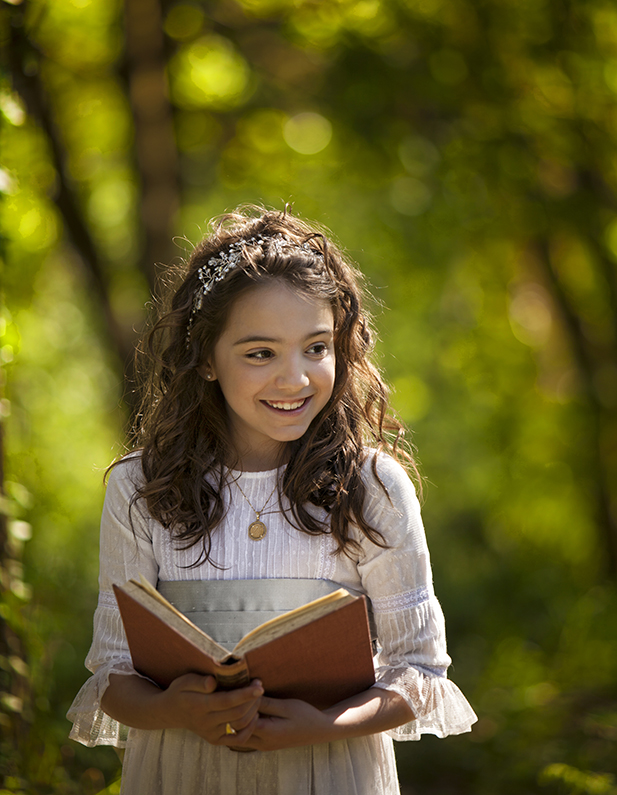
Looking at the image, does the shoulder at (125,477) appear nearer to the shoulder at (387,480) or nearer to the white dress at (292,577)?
the white dress at (292,577)

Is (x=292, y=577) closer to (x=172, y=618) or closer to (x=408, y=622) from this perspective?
(x=408, y=622)

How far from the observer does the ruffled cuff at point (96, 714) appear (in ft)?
5.50

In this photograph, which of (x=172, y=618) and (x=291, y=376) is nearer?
(x=172, y=618)

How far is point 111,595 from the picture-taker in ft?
5.70

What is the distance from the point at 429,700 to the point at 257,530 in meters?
0.50

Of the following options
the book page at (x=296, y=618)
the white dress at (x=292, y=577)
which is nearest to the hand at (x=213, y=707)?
the book page at (x=296, y=618)

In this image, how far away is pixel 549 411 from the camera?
5945mm

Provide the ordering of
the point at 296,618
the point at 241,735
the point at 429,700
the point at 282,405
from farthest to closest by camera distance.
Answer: the point at 282,405 → the point at 429,700 → the point at 241,735 → the point at 296,618

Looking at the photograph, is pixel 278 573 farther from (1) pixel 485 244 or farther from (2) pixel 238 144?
(2) pixel 238 144

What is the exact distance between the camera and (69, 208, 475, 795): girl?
1628 mm

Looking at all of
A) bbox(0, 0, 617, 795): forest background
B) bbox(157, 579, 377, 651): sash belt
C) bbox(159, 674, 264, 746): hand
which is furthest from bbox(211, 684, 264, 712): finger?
bbox(0, 0, 617, 795): forest background

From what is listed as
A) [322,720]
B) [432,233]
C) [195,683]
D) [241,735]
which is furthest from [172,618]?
[432,233]

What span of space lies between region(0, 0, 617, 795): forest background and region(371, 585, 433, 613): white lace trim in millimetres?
1945

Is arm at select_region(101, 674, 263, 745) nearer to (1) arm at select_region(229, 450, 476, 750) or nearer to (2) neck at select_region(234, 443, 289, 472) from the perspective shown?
(1) arm at select_region(229, 450, 476, 750)
